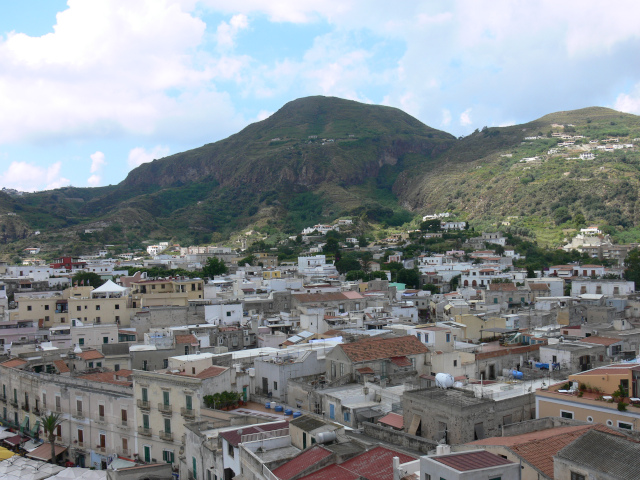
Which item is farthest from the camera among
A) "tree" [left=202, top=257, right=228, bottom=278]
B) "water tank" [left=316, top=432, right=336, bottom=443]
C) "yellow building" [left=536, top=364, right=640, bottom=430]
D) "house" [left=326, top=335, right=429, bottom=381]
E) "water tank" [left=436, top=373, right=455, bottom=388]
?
"tree" [left=202, top=257, right=228, bottom=278]

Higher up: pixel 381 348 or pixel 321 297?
pixel 321 297

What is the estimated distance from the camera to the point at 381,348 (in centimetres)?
2420

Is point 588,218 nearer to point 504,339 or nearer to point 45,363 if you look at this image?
point 504,339

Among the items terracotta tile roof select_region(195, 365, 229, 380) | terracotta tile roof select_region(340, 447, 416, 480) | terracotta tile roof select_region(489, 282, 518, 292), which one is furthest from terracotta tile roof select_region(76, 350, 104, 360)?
terracotta tile roof select_region(489, 282, 518, 292)

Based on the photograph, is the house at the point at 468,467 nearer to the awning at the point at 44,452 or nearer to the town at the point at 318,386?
the town at the point at 318,386

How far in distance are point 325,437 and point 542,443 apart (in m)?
4.95

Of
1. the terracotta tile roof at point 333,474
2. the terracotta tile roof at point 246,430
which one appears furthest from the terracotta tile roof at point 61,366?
the terracotta tile roof at point 333,474

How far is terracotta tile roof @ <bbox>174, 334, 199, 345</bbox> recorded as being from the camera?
30314 millimetres

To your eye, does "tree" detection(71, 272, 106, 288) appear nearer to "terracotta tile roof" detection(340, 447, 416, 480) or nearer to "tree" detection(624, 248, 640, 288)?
"terracotta tile roof" detection(340, 447, 416, 480)

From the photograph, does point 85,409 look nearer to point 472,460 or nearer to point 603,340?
point 472,460

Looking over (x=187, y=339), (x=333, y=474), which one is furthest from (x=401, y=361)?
(x=187, y=339)

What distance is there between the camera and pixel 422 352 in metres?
25.1

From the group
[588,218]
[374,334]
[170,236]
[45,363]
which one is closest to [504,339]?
[374,334]

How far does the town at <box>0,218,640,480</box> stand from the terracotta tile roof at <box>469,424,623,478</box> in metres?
0.05
